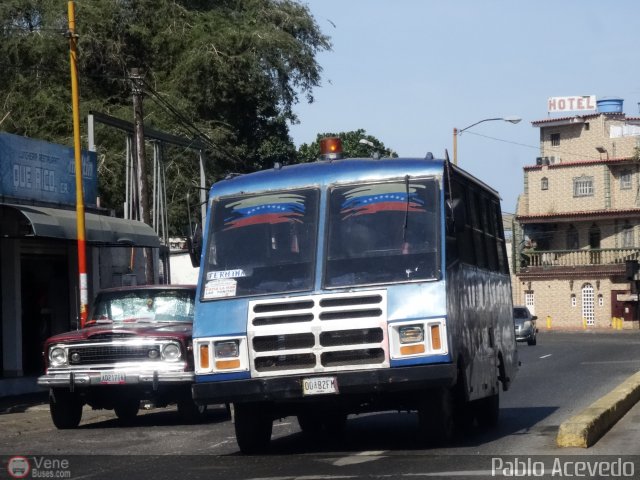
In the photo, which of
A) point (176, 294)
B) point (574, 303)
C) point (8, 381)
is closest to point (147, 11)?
point (8, 381)

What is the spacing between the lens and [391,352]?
10984 millimetres

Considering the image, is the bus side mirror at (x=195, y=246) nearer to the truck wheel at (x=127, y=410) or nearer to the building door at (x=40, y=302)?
the truck wheel at (x=127, y=410)

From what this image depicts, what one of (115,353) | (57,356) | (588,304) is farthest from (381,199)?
(588,304)

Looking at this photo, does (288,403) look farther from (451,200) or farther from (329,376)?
(451,200)

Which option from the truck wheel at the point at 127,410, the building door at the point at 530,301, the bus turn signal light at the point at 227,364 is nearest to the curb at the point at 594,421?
the bus turn signal light at the point at 227,364

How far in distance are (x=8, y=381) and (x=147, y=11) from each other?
25.8m

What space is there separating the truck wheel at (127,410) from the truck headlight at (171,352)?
56.5 inches

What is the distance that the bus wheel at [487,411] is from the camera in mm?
14047

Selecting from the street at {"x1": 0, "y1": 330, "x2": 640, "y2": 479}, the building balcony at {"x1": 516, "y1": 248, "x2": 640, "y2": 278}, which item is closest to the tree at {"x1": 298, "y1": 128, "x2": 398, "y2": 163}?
the building balcony at {"x1": 516, "y1": 248, "x2": 640, "y2": 278}

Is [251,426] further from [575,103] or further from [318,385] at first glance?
[575,103]

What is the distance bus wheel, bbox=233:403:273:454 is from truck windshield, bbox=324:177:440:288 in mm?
1536

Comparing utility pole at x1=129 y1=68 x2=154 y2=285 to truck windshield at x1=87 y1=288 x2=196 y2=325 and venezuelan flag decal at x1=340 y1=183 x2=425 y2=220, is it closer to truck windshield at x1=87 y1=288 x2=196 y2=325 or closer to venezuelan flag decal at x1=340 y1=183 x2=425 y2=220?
truck windshield at x1=87 y1=288 x2=196 y2=325

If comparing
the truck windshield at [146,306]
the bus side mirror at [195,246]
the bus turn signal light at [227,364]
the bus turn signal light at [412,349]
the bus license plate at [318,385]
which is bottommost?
the bus license plate at [318,385]

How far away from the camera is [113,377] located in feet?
49.1
